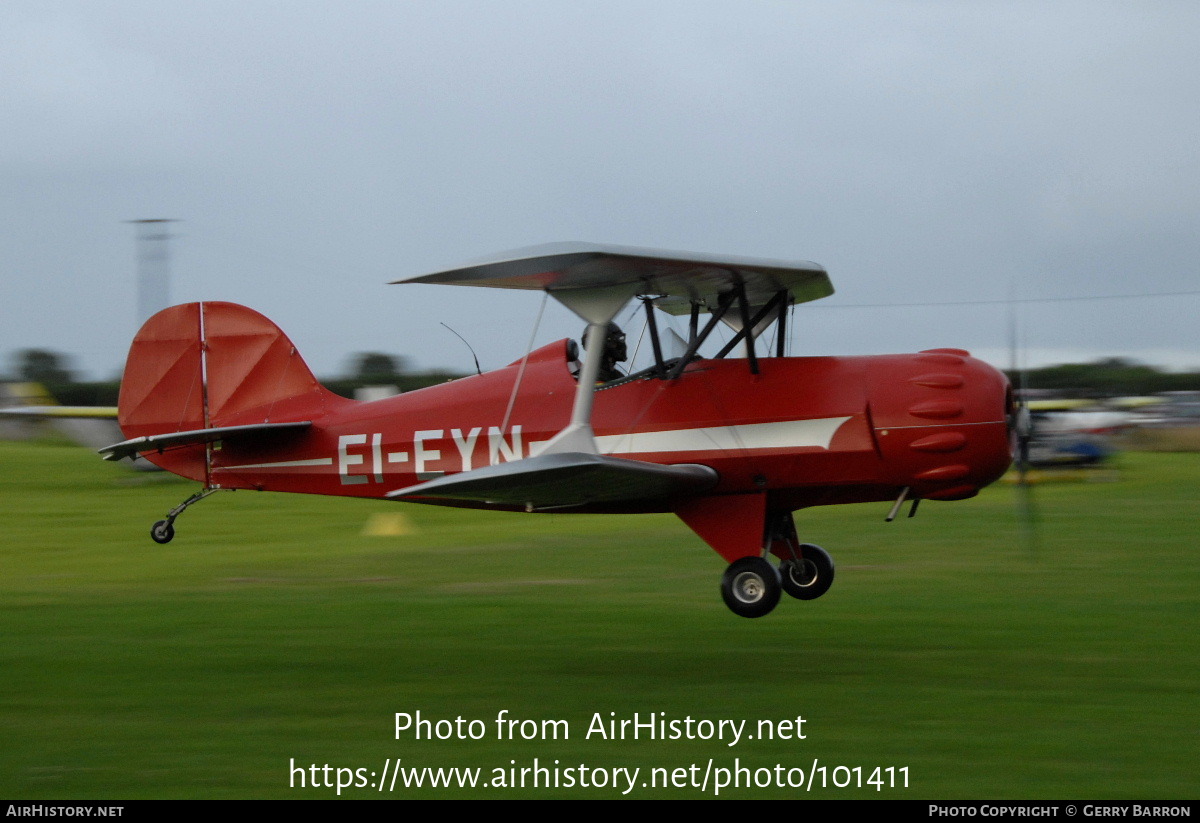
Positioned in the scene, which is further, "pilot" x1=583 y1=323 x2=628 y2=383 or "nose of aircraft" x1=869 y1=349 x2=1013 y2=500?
"pilot" x1=583 y1=323 x2=628 y2=383

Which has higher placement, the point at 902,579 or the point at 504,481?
the point at 504,481

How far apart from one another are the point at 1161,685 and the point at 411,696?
468cm

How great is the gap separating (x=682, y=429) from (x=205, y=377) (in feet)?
15.7

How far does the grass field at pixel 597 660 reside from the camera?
20.5 feet

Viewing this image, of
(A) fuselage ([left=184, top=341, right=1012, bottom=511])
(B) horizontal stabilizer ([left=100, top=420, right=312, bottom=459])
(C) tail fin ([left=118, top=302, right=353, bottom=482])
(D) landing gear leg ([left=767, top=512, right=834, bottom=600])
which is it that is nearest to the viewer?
(A) fuselage ([left=184, top=341, right=1012, bottom=511])

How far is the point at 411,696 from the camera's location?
7766 mm

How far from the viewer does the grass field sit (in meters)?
6.25

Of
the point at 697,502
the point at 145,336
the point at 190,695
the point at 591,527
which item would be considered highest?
the point at 145,336

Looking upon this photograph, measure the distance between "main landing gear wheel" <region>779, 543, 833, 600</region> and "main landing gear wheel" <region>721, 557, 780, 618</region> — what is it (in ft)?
4.29

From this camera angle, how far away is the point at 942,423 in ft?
28.2

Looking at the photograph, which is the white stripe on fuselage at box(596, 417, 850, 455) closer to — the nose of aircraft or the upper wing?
the nose of aircraft

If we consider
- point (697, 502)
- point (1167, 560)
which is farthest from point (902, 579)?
point (697, 502)

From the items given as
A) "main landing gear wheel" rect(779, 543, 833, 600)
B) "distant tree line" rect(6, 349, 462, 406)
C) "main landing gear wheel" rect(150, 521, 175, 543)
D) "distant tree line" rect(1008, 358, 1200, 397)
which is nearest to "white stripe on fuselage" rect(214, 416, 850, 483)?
"main landing gear wheel" rect(779, 543, 833, 600)
